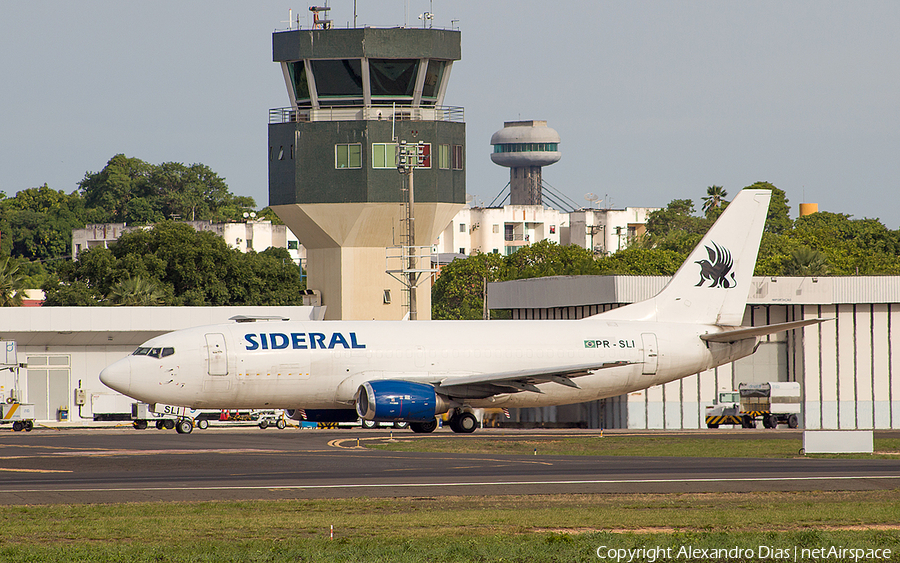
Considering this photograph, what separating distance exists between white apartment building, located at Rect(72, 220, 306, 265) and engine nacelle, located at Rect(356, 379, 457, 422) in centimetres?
12934

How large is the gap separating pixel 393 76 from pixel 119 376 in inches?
1730

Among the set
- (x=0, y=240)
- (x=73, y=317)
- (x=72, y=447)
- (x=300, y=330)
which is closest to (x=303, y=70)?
(x=73, y=317)

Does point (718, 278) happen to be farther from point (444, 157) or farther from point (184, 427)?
point (444, 157)

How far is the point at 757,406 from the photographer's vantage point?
57750 mm

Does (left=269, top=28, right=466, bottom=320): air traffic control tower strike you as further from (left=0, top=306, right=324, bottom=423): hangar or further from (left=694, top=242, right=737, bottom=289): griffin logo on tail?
(left=694, top=242, right=737, bottom=289): griffin logo on tail

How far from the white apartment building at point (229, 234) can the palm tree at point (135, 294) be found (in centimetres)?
7650

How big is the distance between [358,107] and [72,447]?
1864 inches

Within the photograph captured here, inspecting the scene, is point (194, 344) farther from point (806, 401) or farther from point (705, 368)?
point (806, 401)

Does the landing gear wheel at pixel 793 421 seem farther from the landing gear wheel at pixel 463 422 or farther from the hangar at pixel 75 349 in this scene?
the hangar at pixel 75 349

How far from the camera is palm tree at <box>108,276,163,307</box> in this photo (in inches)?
3659

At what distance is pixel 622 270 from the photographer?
126 meters

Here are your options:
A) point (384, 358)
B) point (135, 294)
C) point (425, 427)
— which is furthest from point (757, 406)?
point (135, 294)

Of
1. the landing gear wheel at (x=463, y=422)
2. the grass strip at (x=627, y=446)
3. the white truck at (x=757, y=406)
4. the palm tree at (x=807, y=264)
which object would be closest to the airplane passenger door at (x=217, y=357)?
the grass strip at (x=627, y=446)

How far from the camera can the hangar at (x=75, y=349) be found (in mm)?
67812
